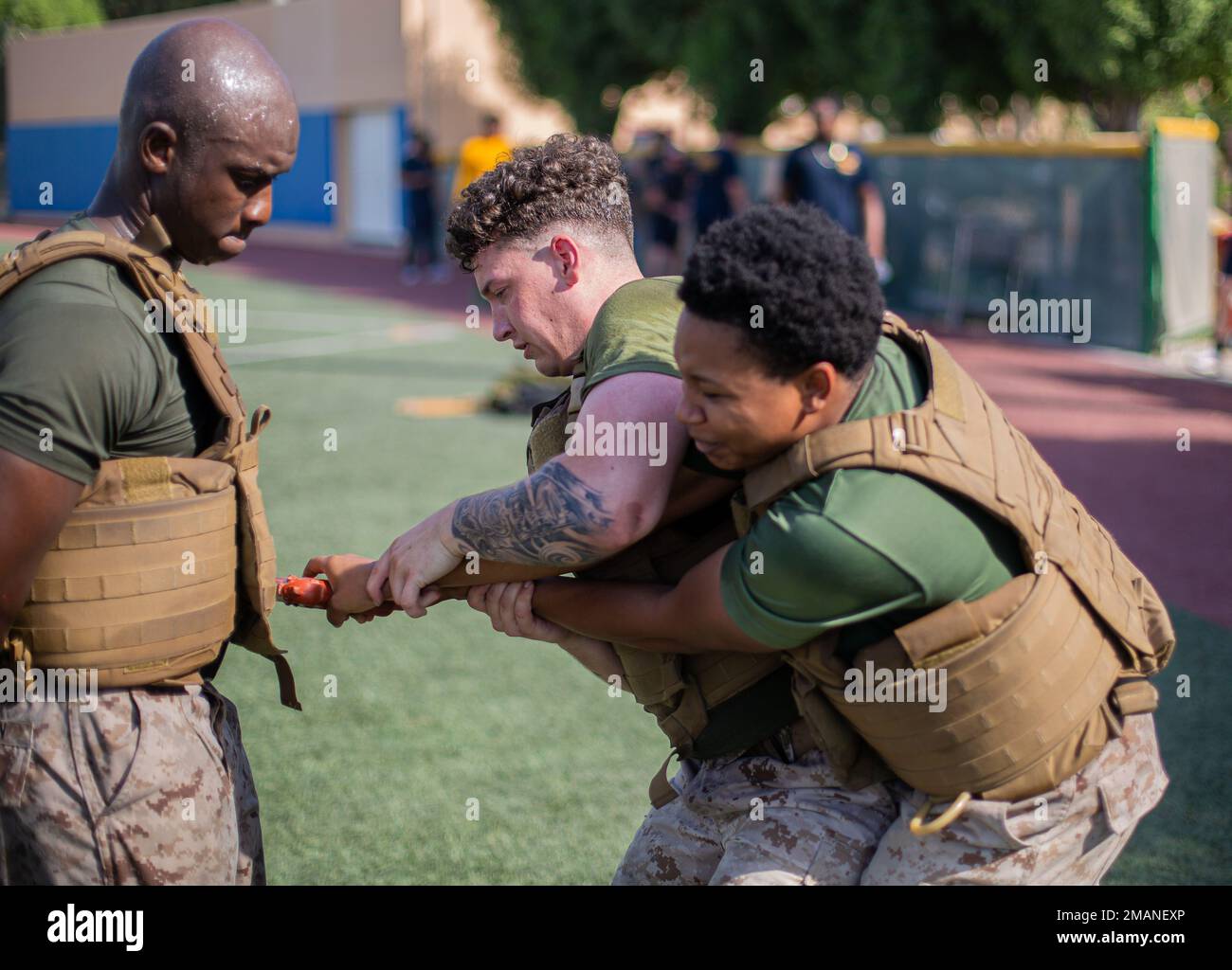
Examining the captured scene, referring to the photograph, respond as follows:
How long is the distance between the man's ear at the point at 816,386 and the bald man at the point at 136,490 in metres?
1.04

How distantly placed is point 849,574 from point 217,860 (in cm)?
129

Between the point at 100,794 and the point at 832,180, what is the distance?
9.70 m

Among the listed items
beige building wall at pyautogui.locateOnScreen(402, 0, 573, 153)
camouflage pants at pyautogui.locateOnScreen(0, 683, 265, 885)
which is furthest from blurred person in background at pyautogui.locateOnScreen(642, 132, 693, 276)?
camouflage pants at pyautogui.locateOnScreen(0, 683, 265, 885)

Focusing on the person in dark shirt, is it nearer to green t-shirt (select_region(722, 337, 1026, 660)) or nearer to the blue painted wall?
green t-shirt (select_region(722, 337, 1026, 660))

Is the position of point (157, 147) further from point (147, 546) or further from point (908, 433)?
point (908, 433)

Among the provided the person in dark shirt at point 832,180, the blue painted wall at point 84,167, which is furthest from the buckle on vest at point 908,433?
the blue painted wall at point 84,167

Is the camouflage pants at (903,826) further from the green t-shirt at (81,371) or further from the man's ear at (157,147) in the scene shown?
the man's ear at (157,147)

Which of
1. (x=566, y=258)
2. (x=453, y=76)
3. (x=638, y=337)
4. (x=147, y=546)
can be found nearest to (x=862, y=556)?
(x=638, y=337)

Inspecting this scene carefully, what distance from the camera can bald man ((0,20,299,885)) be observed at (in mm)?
2037

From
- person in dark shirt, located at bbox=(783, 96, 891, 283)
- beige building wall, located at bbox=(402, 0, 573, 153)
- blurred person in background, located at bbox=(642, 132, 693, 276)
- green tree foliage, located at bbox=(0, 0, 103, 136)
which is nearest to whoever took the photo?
person in dark shirt, located at bbox=(783, 96, 891, 283)

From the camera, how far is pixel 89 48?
129ft

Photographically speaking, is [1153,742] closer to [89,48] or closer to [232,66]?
[232,66]

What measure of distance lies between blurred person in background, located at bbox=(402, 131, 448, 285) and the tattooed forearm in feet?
63.6

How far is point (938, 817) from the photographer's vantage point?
2115 millimetres
